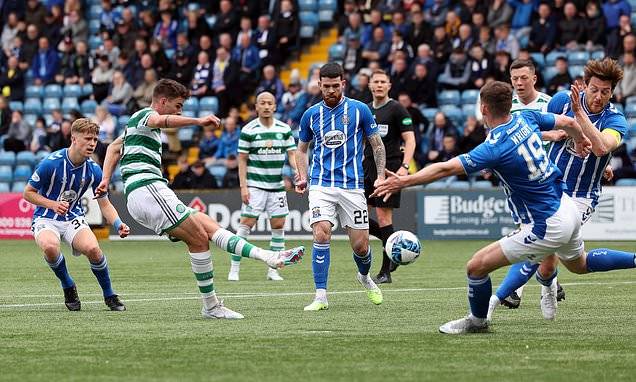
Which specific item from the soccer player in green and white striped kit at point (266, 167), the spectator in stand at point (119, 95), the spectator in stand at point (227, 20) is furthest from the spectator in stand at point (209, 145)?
the soccer player in green and white striped kit at point (266, 167)

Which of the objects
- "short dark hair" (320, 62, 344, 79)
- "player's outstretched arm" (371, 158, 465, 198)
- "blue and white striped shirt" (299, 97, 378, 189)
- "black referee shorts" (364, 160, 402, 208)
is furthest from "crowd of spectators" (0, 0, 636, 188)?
"player's outstretched arm" (371, 158, 465, 198)

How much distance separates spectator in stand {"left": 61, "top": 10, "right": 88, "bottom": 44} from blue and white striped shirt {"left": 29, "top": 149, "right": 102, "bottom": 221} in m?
21.9

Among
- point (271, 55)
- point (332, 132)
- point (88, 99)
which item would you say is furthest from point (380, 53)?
point (332, 132)

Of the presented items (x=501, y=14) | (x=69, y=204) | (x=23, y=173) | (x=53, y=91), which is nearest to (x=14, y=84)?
(x=53, y=91)

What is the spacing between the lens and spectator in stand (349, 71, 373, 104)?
24.5 metres

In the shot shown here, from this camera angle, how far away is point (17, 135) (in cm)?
3131

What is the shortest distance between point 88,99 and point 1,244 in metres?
7.84

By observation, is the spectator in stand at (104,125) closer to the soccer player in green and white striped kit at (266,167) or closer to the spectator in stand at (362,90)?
the spectator in stand at (362,90)

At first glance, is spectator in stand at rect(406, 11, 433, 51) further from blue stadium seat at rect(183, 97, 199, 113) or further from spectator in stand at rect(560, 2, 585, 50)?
blue stadium seat at rect(183, 97, 199, 113)

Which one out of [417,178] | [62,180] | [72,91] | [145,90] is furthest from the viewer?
[72,91]

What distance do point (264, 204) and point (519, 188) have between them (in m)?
8.31

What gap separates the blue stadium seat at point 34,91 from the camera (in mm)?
33188

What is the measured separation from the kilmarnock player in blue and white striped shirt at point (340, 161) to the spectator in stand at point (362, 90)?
1119cm

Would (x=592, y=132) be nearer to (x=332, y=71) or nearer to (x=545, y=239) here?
(x=545, y=239)
